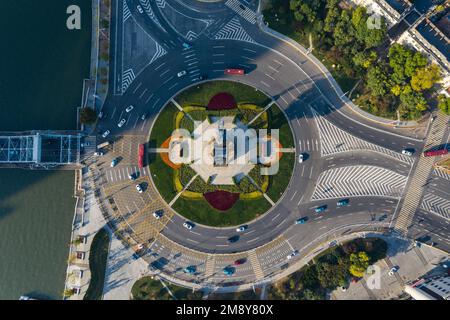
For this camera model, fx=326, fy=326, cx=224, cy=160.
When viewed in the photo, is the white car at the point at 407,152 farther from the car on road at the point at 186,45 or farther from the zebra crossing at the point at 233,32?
the car on road at the point at 186,45

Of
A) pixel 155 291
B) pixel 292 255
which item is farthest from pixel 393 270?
pixel 155 291

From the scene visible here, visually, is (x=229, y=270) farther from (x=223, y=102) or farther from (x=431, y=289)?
(x=431, y=289)

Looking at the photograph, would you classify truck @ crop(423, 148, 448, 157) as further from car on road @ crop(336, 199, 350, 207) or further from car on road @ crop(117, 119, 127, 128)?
car on road @ crop(117, 119, 127, 128)

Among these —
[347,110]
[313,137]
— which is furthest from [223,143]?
[347,110]

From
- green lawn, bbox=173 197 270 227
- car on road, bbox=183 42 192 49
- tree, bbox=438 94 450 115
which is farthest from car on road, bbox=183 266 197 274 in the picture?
tree, bbox=438 94 450 115
